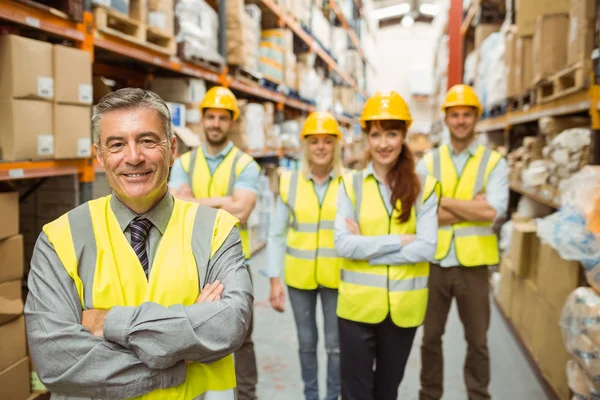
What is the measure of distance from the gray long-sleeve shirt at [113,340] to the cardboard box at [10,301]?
1.19 metres

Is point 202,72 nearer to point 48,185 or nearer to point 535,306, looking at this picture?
point 48,185

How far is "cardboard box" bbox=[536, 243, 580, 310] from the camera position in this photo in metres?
2.94

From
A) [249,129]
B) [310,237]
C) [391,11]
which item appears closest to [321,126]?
[310,237]

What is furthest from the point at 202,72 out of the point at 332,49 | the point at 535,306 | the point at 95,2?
the point at 332,49

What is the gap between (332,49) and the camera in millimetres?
10594

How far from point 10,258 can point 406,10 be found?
1965 cm

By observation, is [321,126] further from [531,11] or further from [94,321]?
[531,11]

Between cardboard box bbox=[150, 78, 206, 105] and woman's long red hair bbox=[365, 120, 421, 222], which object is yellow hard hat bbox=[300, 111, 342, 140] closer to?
woman's long red hair bbox=[365, 120, 421, 222]

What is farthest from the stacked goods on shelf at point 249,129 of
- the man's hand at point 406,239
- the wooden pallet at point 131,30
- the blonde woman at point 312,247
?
the man's hand at point 406,239

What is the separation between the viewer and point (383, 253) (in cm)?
217

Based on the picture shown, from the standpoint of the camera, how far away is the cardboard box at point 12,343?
7.62ft

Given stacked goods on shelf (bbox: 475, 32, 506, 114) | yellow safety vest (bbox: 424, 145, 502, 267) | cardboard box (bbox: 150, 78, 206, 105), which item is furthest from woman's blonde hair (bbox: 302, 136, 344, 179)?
stacked goods on shelf (bbox: 475, 32, 506, 114)

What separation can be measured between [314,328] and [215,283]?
1.60 metres

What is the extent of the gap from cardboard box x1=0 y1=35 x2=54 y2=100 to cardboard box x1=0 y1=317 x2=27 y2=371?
1.10m
